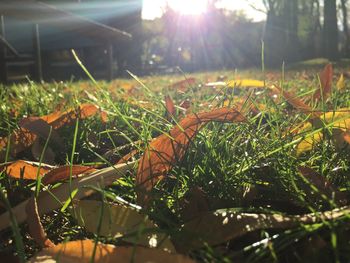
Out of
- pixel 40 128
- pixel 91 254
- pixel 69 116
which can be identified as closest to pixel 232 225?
pixel 91 254

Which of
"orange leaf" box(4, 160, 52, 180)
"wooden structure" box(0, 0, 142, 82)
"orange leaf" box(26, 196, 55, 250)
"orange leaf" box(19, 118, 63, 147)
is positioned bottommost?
"orange leaf" box(26, 196, 55, 250)

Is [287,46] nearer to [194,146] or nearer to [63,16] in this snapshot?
[63,16]

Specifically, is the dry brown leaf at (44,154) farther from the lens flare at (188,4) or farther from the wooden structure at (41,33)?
the wooden structure at (41,33)

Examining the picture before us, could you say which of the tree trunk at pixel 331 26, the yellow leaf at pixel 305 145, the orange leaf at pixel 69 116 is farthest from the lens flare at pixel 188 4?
the tree trunk at pixel 331 26

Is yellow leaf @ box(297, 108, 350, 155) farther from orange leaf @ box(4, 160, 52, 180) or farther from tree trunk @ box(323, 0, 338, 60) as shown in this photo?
tree trunk @ box(323, 0, 338, 60)

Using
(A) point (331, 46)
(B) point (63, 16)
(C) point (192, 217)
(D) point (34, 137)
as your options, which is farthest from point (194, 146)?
(A) point (331, 46)

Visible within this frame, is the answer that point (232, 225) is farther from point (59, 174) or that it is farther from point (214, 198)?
point (59, 174)

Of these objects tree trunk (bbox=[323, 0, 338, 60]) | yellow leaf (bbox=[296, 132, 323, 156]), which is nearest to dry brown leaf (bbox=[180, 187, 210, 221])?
yellow leaf (bbox=[296, 132, 323, 156])
